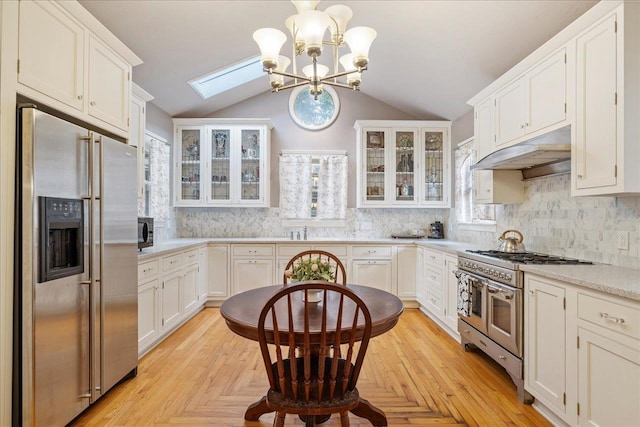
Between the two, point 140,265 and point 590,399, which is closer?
point 590,399

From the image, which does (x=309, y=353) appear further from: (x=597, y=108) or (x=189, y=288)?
(x=189, y=288)

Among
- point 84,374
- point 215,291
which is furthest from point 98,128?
point 215,291

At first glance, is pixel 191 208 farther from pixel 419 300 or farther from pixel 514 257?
pixel 514 257

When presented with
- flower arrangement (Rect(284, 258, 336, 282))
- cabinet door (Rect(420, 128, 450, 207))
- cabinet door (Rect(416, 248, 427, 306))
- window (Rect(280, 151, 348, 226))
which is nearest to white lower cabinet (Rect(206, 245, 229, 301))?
window (Rect(280, 151, 348, 226))

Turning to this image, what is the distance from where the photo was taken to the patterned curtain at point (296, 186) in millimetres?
4941

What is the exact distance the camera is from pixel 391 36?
3.41 metres

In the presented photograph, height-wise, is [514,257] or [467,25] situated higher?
[467,25]

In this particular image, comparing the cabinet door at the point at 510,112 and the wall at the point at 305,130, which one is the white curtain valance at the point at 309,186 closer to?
the wall at the point at 305,130

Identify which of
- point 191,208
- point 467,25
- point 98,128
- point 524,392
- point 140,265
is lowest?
point 524,392

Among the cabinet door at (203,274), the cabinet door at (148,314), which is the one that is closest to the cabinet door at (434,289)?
the cabinet door at (203,274)

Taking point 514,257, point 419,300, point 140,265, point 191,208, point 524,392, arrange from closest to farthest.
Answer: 1. point 524,392
2. point 514,257
3. point 140,265
4. point 419,300
5. point 191,208

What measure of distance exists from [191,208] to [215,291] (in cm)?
131

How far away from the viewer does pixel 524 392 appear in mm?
2242

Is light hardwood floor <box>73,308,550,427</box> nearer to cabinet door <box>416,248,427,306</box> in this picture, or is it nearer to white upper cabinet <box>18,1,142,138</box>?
cabinet door <box>416,248,427,306</box>
